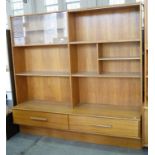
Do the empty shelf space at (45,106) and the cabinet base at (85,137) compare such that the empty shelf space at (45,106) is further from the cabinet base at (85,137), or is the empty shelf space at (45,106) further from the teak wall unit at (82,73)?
the cabinet base at (85,137)

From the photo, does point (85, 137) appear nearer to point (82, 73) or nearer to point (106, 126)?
point (106, 126)

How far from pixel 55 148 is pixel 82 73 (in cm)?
105

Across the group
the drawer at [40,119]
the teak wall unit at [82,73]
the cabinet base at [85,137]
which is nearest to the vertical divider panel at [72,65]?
the teak wall unit at [82,73]

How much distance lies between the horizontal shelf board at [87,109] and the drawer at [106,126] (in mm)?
51

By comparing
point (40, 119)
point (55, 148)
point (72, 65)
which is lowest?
point (55, 148)

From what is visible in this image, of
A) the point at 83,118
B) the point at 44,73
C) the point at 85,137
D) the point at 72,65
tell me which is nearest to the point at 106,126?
the point at 83,118

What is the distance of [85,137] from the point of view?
2.82m

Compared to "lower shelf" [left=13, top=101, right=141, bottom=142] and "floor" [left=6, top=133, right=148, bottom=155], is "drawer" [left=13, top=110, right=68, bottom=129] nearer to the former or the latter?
"lower shelf" [left=13, top=101, right=141, bottom=142]

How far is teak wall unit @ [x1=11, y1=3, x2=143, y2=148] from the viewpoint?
8.38 ft

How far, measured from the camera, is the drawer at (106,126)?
2.39 meters

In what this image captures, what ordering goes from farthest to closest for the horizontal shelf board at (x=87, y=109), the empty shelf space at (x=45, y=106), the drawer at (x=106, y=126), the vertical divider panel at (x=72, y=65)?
the empty shelf space at (x=45, y=106), the vertical divider panel at (x=72, y=65), the horizontal shelf board at (x=87, y=109), the drawer at (x=106, y=126)

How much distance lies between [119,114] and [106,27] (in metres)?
1.13

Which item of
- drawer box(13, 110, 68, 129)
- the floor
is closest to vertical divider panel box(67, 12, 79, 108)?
drawer box(13, 110, 68, 129)

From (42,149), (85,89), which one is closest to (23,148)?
(42,149)
